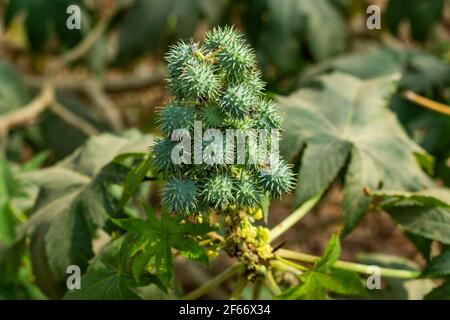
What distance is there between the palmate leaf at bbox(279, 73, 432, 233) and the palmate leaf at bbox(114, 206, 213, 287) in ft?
1.16

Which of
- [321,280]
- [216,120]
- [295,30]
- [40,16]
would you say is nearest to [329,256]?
[321,280]

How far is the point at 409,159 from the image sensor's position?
170 cm

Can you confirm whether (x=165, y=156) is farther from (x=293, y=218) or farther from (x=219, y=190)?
(x=293, y=218)

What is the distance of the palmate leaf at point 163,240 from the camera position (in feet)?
4.13

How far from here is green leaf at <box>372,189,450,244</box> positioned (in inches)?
57.6

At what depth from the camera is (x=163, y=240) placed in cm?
128

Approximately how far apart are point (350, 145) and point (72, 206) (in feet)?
1.93

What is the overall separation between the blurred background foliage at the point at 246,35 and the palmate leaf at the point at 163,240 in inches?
26.3

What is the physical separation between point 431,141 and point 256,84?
3.93ft

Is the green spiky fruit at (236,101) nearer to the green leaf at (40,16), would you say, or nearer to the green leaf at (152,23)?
the green leaf at (152,23)

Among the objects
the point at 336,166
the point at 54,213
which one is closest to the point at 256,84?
the point at 336,166

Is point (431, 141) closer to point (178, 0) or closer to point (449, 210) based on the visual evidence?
point (449, 210)

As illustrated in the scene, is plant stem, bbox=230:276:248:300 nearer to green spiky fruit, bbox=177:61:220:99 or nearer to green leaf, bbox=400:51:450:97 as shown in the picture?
green spiky fruit, bbox=177:61:220:99
